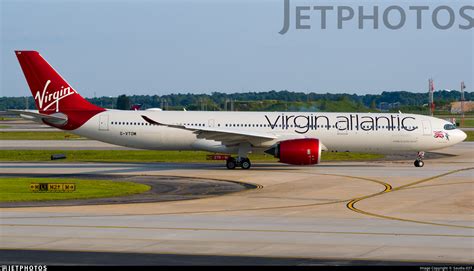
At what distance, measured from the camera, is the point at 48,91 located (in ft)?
175

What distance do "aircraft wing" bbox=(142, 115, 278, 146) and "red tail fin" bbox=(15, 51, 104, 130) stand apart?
5.40m

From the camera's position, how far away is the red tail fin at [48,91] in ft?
175

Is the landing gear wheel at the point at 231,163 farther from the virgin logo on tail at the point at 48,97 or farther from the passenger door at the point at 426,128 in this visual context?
the passenger door at the point at 426,128

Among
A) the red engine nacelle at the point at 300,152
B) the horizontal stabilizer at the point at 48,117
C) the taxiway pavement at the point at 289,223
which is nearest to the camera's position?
the taxiway pavement at the point at 289,223

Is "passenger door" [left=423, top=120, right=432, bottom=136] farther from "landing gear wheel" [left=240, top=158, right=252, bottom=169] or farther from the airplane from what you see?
"landing gear wheel" [left=240, top=158, right=252, bottom=169]

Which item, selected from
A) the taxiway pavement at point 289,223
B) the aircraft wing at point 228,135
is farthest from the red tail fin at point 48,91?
the taxiway pavement at point 289,223

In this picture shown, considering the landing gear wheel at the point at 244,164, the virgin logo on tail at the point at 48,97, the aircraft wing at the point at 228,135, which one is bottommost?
the landing gear wheel at the point at 244,164

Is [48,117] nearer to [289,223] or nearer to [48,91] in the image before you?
[48,91]

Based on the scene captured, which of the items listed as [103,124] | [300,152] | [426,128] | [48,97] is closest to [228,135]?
[300,152]

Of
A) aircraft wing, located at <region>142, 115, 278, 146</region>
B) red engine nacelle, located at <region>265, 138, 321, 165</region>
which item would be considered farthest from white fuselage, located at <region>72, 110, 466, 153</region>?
red engine nacelle, located at <region>265, 138, 321, 165</region>

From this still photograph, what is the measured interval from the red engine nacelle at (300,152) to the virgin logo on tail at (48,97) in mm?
14920

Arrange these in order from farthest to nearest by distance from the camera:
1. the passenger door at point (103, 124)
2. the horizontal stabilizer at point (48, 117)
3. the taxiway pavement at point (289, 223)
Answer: the passenger door at point (103, 124), the horizontal stabilizer at point (48, 117), the taxiway pavement at point (289, 223)

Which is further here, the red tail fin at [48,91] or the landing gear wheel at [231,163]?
the red tail fin at [48,91]

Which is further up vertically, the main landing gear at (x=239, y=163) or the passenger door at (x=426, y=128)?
the passenger door at (x=426, y=128)
